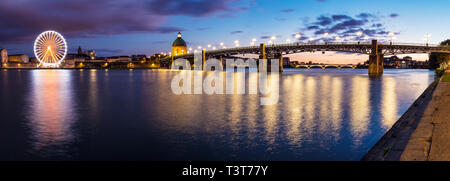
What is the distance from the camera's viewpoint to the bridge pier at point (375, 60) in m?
109

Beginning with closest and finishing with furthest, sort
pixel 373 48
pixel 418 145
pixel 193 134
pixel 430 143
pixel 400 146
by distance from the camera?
pixel 418 145
pixel 430 143
pixel 400 146
pixel 193 134
pixel 373 48

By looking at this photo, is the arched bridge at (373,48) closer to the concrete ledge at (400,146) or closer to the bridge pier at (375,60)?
the bridge pier at (375,60)

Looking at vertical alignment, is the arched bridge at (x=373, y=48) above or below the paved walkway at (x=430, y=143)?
above

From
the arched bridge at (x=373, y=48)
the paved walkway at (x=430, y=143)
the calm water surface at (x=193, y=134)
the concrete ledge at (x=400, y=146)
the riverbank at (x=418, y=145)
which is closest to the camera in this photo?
the paved walkway at (x=430, y=143)

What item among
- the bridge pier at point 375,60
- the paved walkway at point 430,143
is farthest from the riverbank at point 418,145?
the bridge pier at point 375,60

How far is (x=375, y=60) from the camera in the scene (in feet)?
365

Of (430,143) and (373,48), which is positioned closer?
(430,143)

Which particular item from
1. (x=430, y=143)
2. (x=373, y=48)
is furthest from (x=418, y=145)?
(x=373, y=48)

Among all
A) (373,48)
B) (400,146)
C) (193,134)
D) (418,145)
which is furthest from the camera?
(373,48)

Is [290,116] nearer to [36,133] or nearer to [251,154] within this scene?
[251,154]

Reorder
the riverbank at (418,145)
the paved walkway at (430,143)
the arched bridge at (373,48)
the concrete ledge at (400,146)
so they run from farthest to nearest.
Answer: the arched bridge at (373,48) < the concrete ledge at (400,146) < the riverbank at (418,145) < the paved walkway at (430,143)

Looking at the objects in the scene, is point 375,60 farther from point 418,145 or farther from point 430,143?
point 418,145
